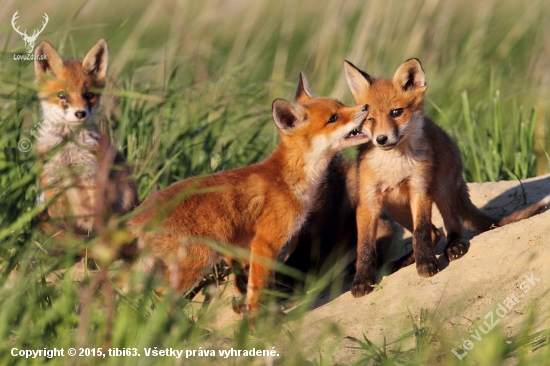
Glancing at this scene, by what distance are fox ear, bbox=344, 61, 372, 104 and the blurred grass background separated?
139 cm

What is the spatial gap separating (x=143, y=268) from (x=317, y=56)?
502cm

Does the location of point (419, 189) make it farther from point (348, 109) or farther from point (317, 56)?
point (317, 56)

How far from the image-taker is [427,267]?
4.29 meters

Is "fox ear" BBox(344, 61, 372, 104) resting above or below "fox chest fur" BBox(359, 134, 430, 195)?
above

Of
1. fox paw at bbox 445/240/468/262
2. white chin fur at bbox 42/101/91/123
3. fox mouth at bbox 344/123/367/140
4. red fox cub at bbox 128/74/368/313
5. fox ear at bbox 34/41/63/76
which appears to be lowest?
fox paw at bbox 445/240/468/262

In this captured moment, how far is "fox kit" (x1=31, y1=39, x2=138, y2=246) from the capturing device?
482 centimetres

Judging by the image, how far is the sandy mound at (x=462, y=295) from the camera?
3684 millimetres

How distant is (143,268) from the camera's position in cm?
414

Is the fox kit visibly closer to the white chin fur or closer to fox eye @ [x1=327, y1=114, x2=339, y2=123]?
the white chin fur

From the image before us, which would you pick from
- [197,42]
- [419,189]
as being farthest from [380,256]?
[197,42]

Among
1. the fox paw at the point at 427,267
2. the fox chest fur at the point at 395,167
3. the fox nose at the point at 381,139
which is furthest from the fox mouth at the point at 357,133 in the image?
the fox paw at the point at 427,267

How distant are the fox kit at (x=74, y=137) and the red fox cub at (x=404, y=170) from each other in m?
1.63

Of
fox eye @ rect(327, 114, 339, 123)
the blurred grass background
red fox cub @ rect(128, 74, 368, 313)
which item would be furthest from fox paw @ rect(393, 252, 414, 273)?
the blurred grass background

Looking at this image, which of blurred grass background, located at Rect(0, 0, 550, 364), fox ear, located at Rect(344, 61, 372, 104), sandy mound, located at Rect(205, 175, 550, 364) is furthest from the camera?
fox ear, located at Rect(344, 61, 372, 104)
